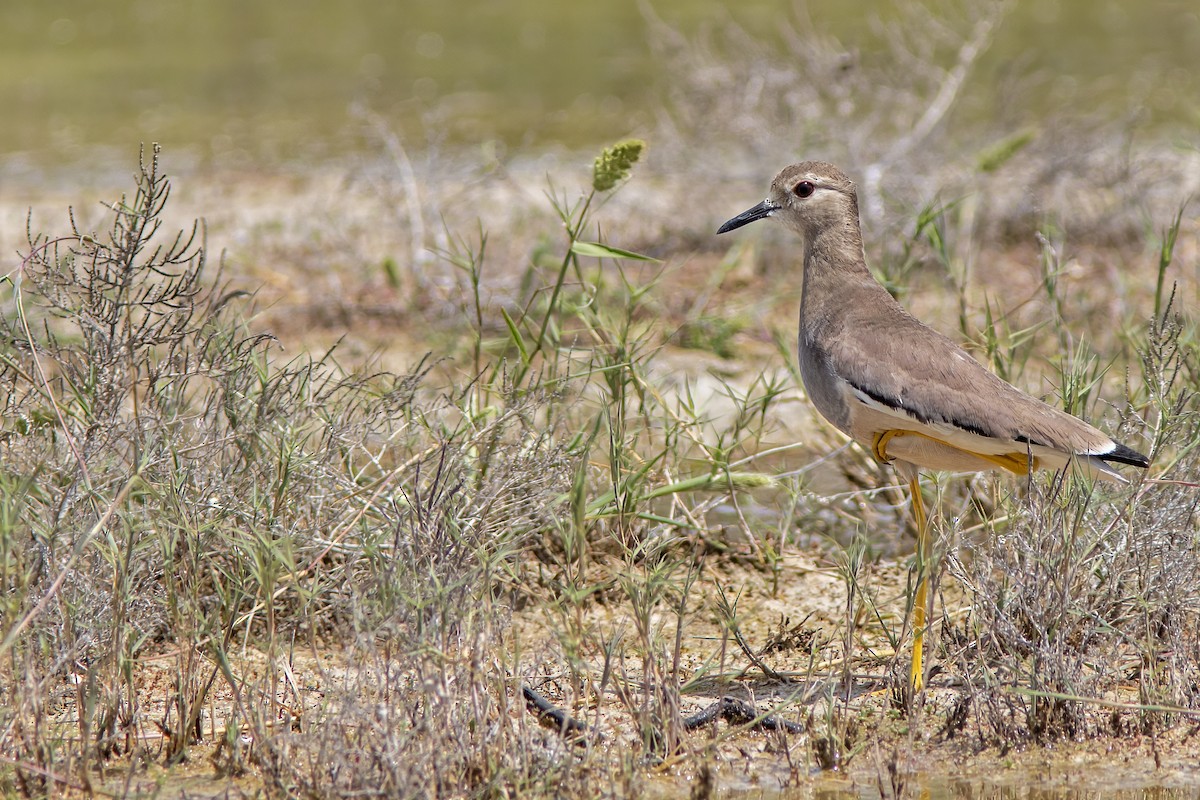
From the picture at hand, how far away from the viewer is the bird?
12.4 ft

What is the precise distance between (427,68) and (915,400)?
11.8m

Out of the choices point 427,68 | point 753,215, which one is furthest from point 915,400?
point 427,68

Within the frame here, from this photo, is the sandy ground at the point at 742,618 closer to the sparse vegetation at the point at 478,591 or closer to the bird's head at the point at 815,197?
the sparse vegetation at the point at 478,591

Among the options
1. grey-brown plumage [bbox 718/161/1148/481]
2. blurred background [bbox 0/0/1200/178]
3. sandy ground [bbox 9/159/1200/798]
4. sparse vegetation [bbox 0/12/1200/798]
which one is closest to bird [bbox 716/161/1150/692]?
grey-brown plumage [bbox 718/161/1148/481]

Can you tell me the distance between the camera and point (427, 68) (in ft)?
48.8

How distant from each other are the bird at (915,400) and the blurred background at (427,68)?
11.8 ft

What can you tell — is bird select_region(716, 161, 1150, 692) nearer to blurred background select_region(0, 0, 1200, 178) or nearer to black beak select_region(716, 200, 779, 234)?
black beak select_region(716, 200, 779, 234)

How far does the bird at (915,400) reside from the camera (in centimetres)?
377

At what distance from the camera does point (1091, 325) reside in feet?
20.9

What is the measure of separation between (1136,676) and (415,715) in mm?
1936

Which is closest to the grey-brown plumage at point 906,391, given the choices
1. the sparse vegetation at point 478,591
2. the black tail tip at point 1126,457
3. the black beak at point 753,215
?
the black tail tip at point 1126,457

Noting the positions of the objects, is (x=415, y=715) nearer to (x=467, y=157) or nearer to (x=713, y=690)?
(x=713, y=690)

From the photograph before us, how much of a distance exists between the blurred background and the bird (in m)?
3.60

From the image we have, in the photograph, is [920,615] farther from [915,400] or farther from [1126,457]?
[1126,457]
